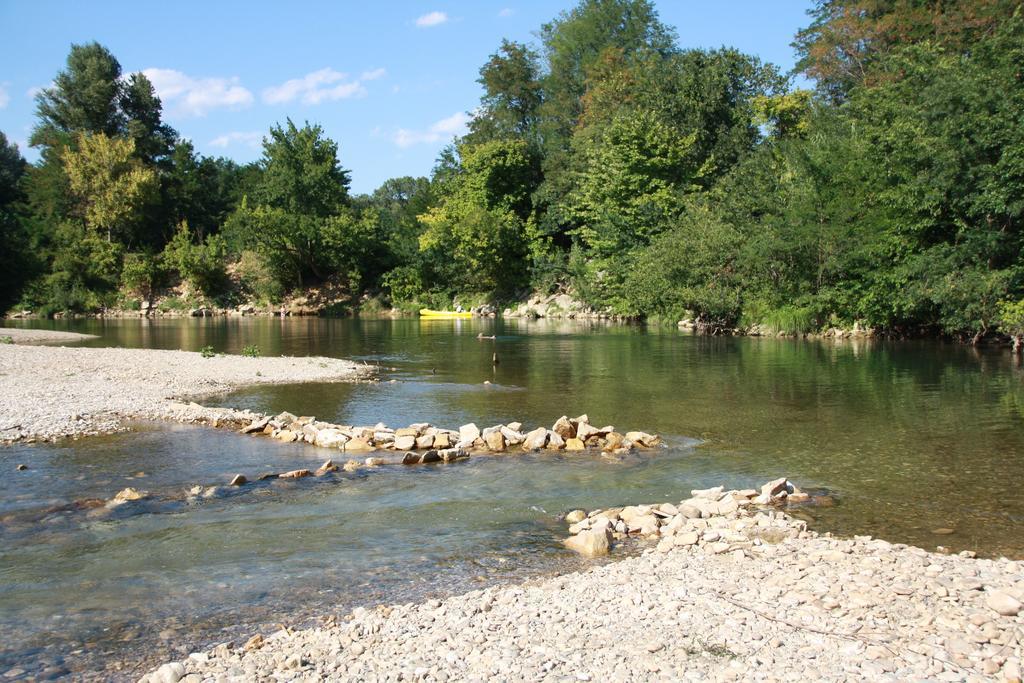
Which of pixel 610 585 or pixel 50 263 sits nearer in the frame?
pixel 610 585

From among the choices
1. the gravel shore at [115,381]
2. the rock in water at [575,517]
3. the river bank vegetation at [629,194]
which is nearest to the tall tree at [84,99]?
the river bank vegetation at [629,194]

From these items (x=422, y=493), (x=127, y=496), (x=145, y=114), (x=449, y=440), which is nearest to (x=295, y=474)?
(x=422, y=493)

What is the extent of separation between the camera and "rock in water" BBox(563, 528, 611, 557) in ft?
30.1

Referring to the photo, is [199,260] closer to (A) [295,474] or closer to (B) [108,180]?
(B) [108,180]

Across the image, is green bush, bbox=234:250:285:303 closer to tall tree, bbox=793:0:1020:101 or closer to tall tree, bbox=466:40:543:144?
tall tree, bbox=466:40:543:144

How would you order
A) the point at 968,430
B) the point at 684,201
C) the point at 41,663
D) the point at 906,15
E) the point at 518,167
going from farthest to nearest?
1. the point at 518,167
2. the point at 684,201
3. the point at 906,15
4. the point at 968,430
5. the point at 41,663

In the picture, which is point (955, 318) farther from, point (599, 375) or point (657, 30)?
point (657, 30)

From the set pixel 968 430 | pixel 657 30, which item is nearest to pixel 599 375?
pixel 968 430

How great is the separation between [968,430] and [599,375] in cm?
1235

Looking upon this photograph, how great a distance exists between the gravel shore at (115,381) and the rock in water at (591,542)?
36.7ft

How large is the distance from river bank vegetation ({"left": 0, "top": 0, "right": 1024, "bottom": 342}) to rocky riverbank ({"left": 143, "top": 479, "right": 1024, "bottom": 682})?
1101 inches

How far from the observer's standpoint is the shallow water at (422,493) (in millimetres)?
7918

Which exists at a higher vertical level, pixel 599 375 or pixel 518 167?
pixel 518 167

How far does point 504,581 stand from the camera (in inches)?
332
